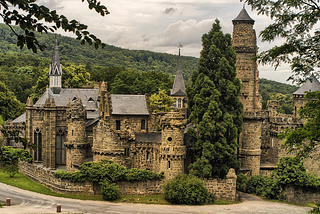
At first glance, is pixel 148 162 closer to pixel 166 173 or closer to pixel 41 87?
pixel 166 173

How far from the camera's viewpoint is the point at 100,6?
10180 millimetres

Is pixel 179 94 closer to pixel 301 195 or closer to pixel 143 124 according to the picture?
pixel 143 124

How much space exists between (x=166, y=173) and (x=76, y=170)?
32.9ft

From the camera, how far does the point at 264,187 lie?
38156mm

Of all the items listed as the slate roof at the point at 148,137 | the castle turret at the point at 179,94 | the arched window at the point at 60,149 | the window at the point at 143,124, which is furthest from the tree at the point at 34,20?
the castle turret at the point at 179,94

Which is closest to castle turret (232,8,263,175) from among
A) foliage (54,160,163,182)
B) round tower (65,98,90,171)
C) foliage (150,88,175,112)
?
foliage (54,160,163,182)

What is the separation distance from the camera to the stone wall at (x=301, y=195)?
123ft

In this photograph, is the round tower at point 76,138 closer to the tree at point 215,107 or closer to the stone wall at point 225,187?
the tree at point 215,107

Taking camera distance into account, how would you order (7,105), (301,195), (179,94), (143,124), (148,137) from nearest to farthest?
(301,195), (148,137), (143,124), (7,105), (179,94)

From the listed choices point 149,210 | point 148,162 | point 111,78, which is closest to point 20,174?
point 148,162

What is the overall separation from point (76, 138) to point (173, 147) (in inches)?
448

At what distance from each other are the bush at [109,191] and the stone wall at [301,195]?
17.2m

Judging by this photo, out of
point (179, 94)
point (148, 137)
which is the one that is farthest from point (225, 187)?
point (179, 94)

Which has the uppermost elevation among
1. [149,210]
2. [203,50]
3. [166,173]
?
[203,50]
